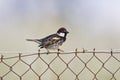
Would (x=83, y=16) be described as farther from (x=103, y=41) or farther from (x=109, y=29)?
(x=103, y=41)

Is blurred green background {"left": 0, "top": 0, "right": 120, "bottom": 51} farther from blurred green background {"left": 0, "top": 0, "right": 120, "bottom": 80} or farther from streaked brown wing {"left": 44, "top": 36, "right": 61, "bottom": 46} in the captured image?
streaked brown wing {"left": 44, "top": 36, "right": 61, "bottom": 46}

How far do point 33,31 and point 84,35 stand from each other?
678 mm

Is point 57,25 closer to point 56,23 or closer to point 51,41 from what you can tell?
point 56,23

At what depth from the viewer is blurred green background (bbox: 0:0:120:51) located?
7152 millimetres

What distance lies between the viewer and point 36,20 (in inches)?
369

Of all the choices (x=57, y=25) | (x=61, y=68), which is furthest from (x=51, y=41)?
(x=57, y=25)

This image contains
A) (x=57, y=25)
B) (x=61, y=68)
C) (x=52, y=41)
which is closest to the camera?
(x=52, y=41)

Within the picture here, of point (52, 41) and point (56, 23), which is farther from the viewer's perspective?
point (56, 23)

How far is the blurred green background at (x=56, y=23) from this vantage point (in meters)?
7.15

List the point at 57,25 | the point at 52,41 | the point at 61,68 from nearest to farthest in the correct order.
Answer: the point at 52,41
the point at 61,68
the point at 57,25

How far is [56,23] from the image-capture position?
27.8 feet

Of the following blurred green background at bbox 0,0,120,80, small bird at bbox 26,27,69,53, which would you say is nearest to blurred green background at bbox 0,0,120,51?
blurred green background at bbox 0,0,120,80

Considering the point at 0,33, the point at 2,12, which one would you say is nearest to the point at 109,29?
the point at 0,33

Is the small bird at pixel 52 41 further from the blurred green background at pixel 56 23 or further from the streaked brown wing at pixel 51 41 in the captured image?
the blurred green background at pixel 56 23
